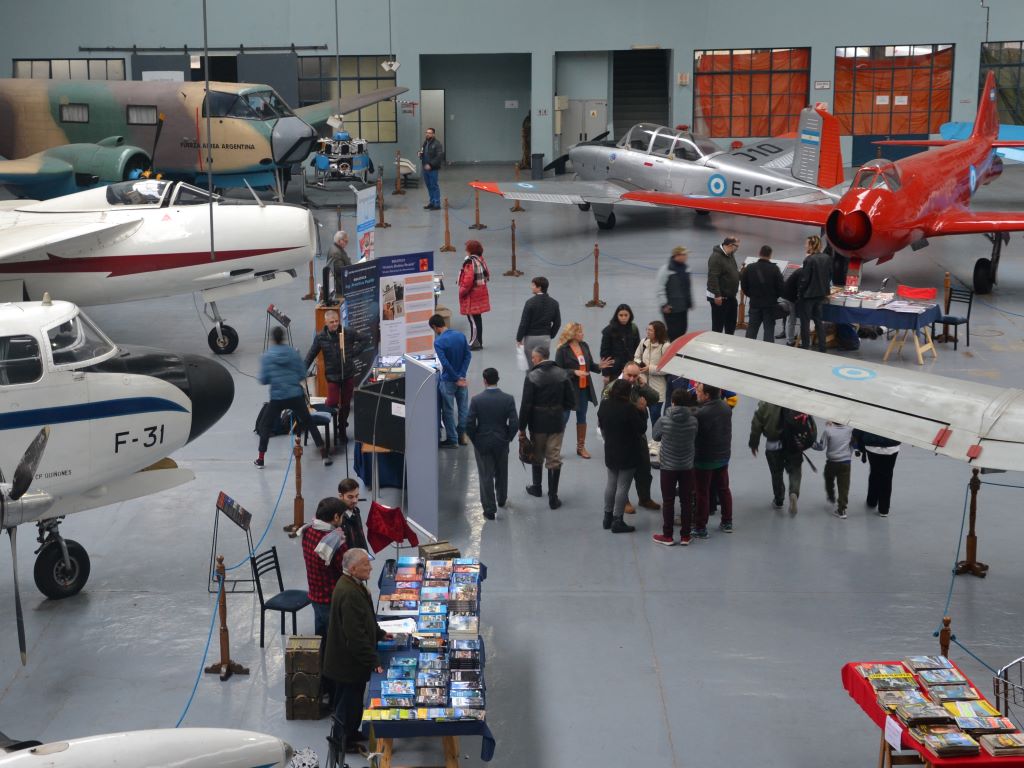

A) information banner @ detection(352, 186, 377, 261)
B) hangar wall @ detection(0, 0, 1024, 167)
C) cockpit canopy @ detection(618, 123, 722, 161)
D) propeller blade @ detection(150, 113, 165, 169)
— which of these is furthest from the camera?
hangar wall @ detection(0, 0, 1024, 167)

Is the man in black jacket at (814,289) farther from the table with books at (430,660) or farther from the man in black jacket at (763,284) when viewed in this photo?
the table with books at (430,660)

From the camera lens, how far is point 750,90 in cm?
3347

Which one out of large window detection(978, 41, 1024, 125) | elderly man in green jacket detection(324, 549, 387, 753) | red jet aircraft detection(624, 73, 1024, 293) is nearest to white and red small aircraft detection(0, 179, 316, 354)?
red jet aircraft detection(624, 73, 1024, 293)

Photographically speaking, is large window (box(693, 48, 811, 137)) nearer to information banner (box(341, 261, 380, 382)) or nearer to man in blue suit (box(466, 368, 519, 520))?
information banner (box(341, 261, 380, 382))

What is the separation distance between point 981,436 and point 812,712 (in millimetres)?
2159

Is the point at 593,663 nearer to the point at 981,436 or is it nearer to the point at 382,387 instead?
the point at 981,436

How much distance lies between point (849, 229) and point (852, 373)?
9.37m

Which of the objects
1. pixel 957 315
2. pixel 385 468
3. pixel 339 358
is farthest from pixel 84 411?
pixel 957 315

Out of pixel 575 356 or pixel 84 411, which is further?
pixel 575 356

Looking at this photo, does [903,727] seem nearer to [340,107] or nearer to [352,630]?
[352,630]

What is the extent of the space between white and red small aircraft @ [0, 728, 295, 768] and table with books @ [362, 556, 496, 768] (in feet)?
4.04

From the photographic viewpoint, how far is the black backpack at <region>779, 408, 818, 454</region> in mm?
11039

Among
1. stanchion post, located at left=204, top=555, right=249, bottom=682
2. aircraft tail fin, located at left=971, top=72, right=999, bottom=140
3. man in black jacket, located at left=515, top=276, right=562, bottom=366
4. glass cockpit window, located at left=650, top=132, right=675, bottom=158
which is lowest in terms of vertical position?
stanchion post, located at left=204, top=555, right=249, bottom=682

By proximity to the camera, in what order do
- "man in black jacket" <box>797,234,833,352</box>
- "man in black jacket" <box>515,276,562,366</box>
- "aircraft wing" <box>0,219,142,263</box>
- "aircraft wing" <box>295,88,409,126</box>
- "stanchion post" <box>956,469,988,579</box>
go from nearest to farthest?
"stanchion post" <box>956,469,988,579</box> < "man in black jacket" <box>515,276,562,366</box> < "aircraft wing" <box>0,219,142,263</box> < "man in black jacket" <box>797,234,833,352</box> < "aircraft wing" <box>295,88,409,126</box>
